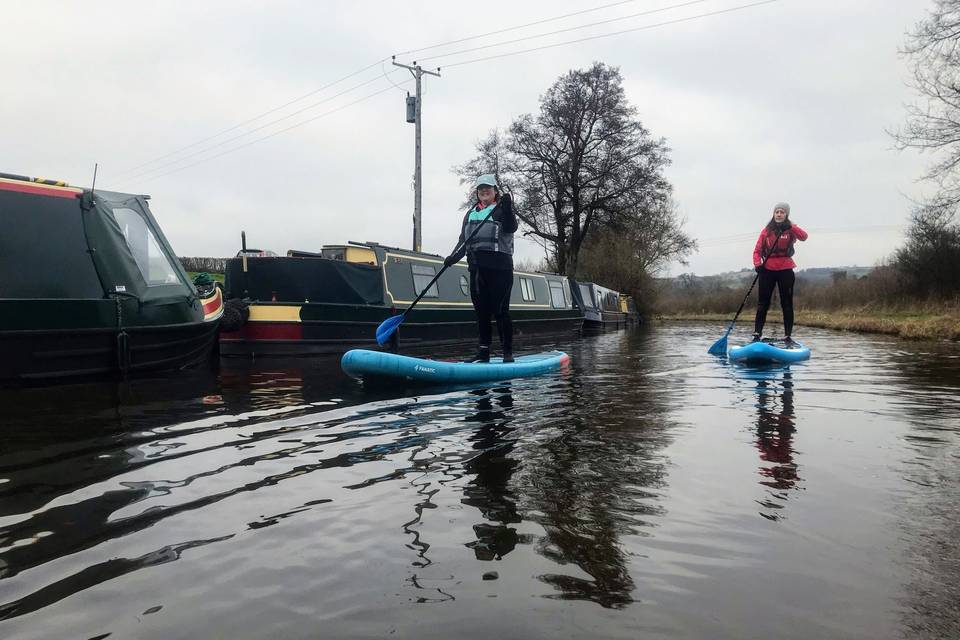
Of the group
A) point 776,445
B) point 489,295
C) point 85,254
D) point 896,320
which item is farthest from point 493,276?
point 896,320

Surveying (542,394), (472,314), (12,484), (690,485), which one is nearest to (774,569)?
(690,485)

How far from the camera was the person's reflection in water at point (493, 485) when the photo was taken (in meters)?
2.18

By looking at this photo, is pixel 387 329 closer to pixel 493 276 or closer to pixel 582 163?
pixel 493 276

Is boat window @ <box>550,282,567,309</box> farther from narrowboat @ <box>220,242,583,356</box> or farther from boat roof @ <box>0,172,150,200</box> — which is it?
boat roof @ <box>0,172,150,200</box>

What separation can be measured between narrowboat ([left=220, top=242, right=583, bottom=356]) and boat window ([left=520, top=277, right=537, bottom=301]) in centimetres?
414

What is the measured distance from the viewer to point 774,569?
1.96 metres

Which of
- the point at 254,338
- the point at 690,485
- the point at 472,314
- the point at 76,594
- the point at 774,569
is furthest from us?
the point at 472,314

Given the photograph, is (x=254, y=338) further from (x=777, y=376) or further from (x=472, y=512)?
(x=472, y=512)

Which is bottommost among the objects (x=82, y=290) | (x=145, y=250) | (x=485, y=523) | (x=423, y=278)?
(x=485, y=523)

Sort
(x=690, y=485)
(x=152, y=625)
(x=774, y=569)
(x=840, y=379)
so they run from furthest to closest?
(x=840, y=379) → (x=690, y=485) → (x=774, y=569) → (x=152, y=625)

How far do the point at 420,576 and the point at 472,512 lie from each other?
1.82 ft

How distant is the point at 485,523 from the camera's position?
2354 millimetres

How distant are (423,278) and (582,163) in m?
17.6

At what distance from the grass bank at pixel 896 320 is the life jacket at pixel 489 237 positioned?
1071 centimetres
